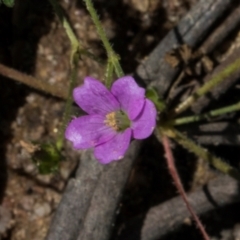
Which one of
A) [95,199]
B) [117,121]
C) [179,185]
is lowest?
[179,185]

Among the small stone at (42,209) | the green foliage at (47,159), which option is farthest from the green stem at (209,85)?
the small stone at (42,209)

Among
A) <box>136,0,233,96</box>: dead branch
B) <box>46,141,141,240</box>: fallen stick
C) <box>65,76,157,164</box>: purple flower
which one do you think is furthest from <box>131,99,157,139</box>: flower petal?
<box>136,0,233,96</box>: dead branch

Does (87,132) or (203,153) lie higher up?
Result: (87,132)

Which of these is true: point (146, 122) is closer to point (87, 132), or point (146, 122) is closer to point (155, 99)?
point (87, 132)

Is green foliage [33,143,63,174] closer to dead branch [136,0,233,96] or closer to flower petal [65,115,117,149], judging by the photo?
flower petal [65,115,117,149]

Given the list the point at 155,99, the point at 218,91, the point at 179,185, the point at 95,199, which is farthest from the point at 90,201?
the point at 218,91

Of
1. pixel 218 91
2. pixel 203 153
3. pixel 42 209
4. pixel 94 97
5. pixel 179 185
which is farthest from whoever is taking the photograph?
pixel 42 209

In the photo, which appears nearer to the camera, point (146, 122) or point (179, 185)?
point (146, 122)

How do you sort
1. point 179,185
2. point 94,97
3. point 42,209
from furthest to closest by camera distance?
point 42,209
point 179,185
point 94,97
